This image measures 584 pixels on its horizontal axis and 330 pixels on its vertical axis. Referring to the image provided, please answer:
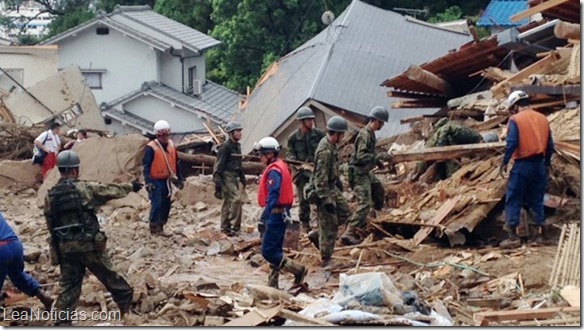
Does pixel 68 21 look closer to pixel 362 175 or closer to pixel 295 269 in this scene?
pixel 362 175

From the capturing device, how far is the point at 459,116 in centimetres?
1811

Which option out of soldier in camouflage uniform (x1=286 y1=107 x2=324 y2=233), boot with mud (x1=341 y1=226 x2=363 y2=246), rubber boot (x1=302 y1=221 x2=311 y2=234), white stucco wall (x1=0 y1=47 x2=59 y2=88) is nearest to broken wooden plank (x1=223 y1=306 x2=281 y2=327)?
boot with mud (x1=341 y1=226 x2=363 y2=246)

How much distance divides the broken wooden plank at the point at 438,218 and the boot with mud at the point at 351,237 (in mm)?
942

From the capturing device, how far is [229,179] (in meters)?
15.9

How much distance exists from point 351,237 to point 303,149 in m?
1.98

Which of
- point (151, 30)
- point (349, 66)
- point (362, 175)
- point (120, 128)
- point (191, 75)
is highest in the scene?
point (362, 175)

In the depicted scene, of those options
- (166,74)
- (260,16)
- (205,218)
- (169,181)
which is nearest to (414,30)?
(260,16)

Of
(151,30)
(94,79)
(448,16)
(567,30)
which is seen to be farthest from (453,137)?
(94,79)

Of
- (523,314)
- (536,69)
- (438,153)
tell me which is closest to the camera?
(523,314)

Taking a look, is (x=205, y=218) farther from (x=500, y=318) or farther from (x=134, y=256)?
(x=500, y=318)

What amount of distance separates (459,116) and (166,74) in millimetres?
24119

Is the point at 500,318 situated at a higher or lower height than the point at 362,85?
higher

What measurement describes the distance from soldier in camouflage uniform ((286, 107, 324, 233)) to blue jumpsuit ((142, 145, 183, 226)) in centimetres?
163

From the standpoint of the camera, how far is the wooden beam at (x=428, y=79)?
18.4 m
